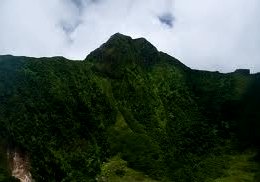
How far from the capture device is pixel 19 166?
14000cm

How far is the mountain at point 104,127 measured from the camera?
150 metres

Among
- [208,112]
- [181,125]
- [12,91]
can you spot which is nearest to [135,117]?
[181,125]

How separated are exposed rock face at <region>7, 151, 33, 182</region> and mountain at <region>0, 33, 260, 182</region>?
17.9 inches

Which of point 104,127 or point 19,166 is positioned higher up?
point 104,127

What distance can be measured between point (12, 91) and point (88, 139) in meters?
25.5

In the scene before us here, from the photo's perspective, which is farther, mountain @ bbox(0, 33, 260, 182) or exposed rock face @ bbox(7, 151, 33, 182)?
mountain @ bbox(0, 33, 260, 182)

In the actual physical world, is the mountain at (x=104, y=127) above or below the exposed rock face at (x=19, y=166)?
above

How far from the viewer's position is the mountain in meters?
150

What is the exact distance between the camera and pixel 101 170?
15562 cm

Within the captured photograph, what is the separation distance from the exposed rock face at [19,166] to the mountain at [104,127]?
1.49 ft

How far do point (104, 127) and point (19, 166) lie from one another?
133ft

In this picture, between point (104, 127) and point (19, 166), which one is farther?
point (104, 127)

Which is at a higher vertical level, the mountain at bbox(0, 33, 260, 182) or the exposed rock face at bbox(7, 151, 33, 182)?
the mountain at bbox(0, 33, 260, 182)

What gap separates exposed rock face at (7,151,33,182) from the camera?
13738 centimetres
